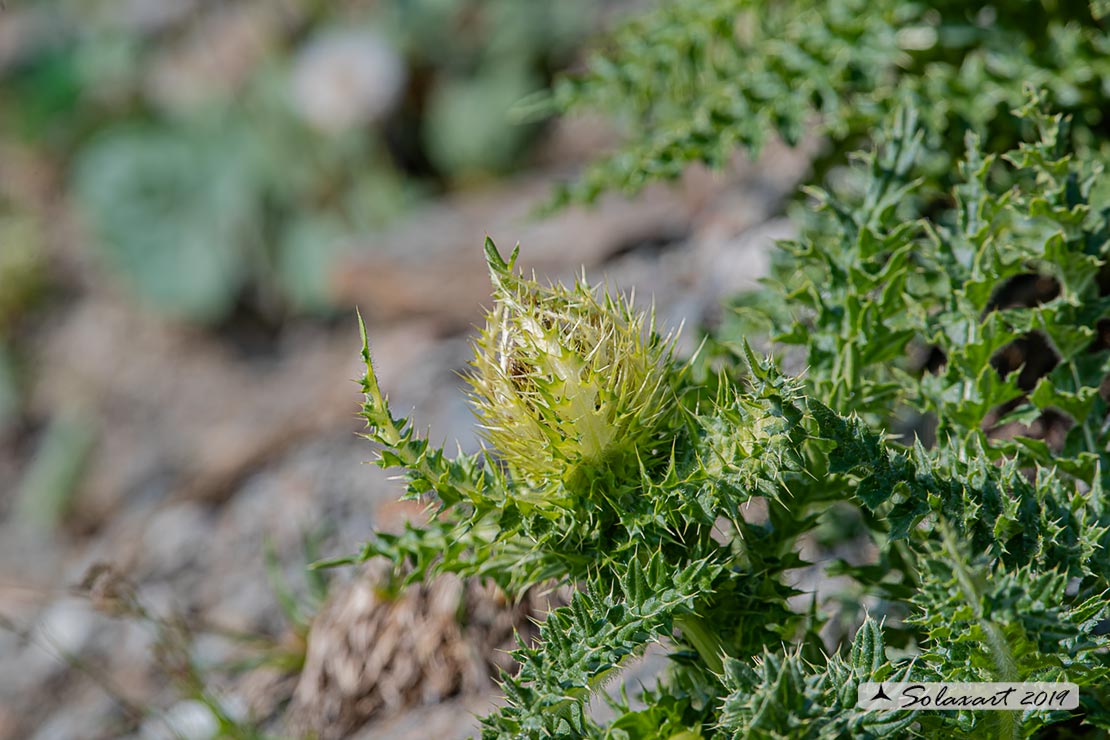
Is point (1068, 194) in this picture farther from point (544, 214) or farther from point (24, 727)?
point (24, 727)

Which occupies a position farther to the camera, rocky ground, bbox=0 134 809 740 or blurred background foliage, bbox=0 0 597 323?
blurred background foliage, bbox=0 0 597 323

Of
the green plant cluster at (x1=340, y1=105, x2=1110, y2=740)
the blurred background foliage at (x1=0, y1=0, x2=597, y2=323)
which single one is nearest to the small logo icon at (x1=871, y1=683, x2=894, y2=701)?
the green plant cluster at (x1=340, y1=105, x2=1110, y2=740)

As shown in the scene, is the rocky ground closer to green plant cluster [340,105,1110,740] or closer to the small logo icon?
green plant cluster [340,105,1110,740]

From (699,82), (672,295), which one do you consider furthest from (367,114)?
(699,82)

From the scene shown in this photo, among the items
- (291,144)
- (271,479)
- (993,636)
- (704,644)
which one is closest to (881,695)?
(993,636)

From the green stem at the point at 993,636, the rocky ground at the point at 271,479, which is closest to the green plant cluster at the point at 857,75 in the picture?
the rocky ground at the point at 271,479

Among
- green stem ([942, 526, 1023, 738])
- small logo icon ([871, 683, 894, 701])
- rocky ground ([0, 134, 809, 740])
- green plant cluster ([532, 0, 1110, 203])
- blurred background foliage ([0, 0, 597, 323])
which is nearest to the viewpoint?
green stem ([942, 526, 1023, 738])
